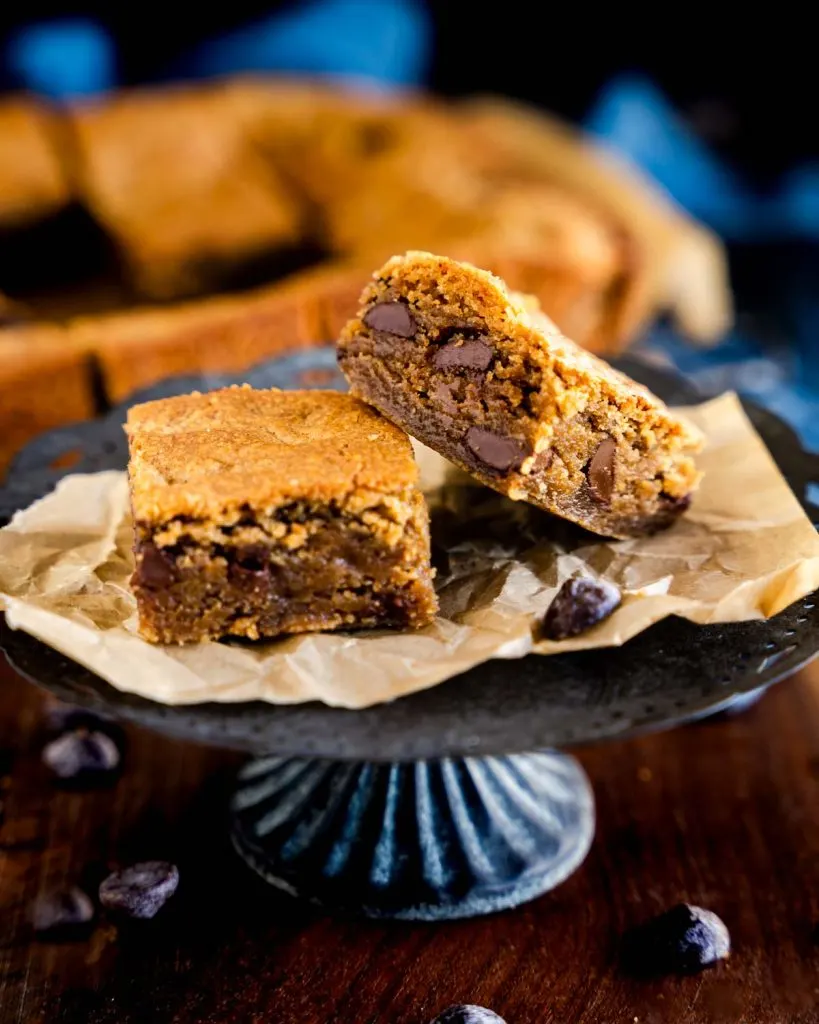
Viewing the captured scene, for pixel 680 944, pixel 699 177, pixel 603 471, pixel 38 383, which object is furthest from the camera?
pixel 699 177

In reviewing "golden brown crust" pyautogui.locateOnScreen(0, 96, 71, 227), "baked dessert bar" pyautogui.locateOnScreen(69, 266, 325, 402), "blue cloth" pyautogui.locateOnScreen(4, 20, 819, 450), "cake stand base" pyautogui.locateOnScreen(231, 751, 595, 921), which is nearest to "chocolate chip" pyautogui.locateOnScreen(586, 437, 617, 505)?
"cake stand base" pyautogui.locateOnScreen(231, 751, 595, 921)

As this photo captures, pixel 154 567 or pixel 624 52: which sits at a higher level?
pixel 154 567

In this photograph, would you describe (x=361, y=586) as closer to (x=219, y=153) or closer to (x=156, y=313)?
(x=156, y=313)

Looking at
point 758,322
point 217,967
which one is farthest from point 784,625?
point 758,322

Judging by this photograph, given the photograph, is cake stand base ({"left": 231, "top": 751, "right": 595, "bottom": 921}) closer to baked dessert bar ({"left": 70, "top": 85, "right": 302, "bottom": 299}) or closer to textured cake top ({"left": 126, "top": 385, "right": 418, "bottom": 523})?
textured cake top ({"left": 126, "top": 385, "right": 418, "bottom": 523})

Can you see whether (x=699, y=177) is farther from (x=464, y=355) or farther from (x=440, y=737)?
(x=440, y=737)

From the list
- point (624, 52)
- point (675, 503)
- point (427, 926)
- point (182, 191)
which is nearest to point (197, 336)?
point (182, 191)

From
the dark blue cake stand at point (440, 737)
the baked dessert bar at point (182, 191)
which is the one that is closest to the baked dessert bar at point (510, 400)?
the dark blue cake stand at point (440, 737)

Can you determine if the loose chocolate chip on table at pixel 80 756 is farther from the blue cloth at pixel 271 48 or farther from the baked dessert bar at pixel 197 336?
the blue cloth at pixel 271 48
